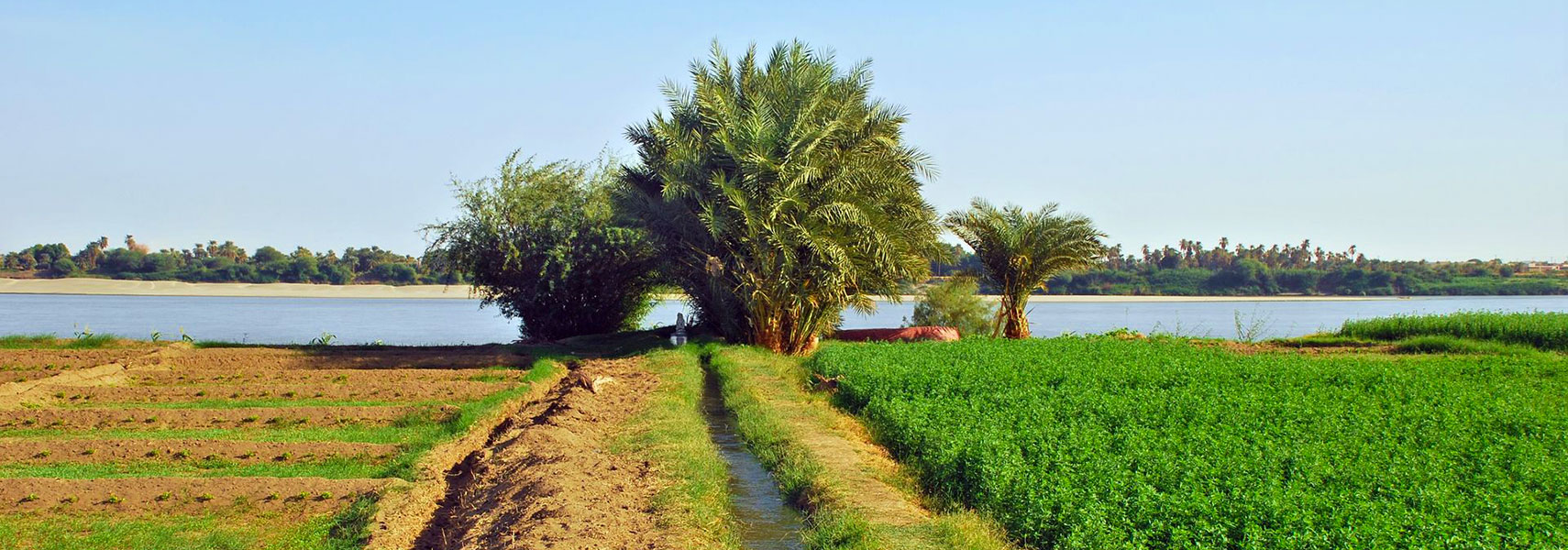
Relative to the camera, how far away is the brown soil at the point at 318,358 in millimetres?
20125

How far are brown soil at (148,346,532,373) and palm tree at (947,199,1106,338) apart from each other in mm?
13082

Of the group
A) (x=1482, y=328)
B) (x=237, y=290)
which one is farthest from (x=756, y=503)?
(x=237, y=290)

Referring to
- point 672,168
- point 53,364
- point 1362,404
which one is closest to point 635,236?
point 672,168

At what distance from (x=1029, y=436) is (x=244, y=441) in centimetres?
867

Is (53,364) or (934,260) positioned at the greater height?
(934,260)

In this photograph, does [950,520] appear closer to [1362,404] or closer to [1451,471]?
[1451,471]

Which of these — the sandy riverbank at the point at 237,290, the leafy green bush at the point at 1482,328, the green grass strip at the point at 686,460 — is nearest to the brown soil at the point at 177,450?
the green grass strip at the point at 686,460

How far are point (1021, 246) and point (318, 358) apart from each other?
57.6 ft

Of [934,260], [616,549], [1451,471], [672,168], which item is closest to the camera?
[616,549]

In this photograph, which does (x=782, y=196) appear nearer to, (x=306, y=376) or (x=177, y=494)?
(x=306, y=376)

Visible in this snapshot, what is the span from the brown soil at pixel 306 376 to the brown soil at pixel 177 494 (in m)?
7.62

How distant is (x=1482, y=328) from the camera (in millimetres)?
25031

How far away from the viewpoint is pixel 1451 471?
855cm

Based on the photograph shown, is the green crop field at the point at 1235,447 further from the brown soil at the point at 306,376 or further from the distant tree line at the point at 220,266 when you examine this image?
the distant tree line at the point at 220,266
